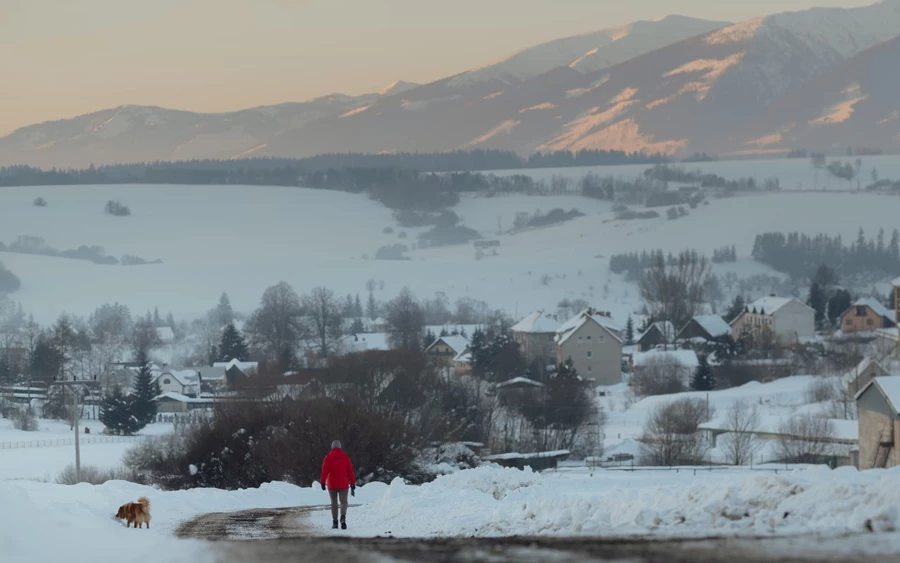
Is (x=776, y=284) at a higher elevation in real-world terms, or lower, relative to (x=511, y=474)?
lower

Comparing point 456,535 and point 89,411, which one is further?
point 89,411

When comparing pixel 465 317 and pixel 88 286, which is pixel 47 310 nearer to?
pixel 88 286

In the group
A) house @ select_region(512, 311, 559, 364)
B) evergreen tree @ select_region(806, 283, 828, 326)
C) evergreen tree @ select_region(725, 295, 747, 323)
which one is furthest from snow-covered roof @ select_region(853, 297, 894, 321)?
house @ select_region(512, 311, 559, 364)

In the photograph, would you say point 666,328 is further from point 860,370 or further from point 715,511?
point 715,511

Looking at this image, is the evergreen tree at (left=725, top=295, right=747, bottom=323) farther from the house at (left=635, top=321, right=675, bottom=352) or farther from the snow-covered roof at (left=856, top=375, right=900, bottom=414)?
the snow-covered roof at (left=856, top=375, right=900, bottom=414)

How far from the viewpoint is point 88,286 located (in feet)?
619

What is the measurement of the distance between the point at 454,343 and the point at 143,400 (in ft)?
125

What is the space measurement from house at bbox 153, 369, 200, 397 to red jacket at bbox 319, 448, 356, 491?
83927 millimetres

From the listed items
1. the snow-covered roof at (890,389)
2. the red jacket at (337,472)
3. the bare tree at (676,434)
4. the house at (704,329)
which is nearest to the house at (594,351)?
the house at (704,329)

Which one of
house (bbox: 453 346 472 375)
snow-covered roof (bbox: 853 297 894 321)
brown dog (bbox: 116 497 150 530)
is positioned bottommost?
house (bbox: 453 346 472 375)

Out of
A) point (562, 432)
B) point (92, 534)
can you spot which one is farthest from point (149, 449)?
point (92, 534)

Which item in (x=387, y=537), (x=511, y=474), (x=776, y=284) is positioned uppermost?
(x=387, y=537)

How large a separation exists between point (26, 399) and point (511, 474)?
75267 mm

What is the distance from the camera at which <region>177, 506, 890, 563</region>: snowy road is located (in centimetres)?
1027
